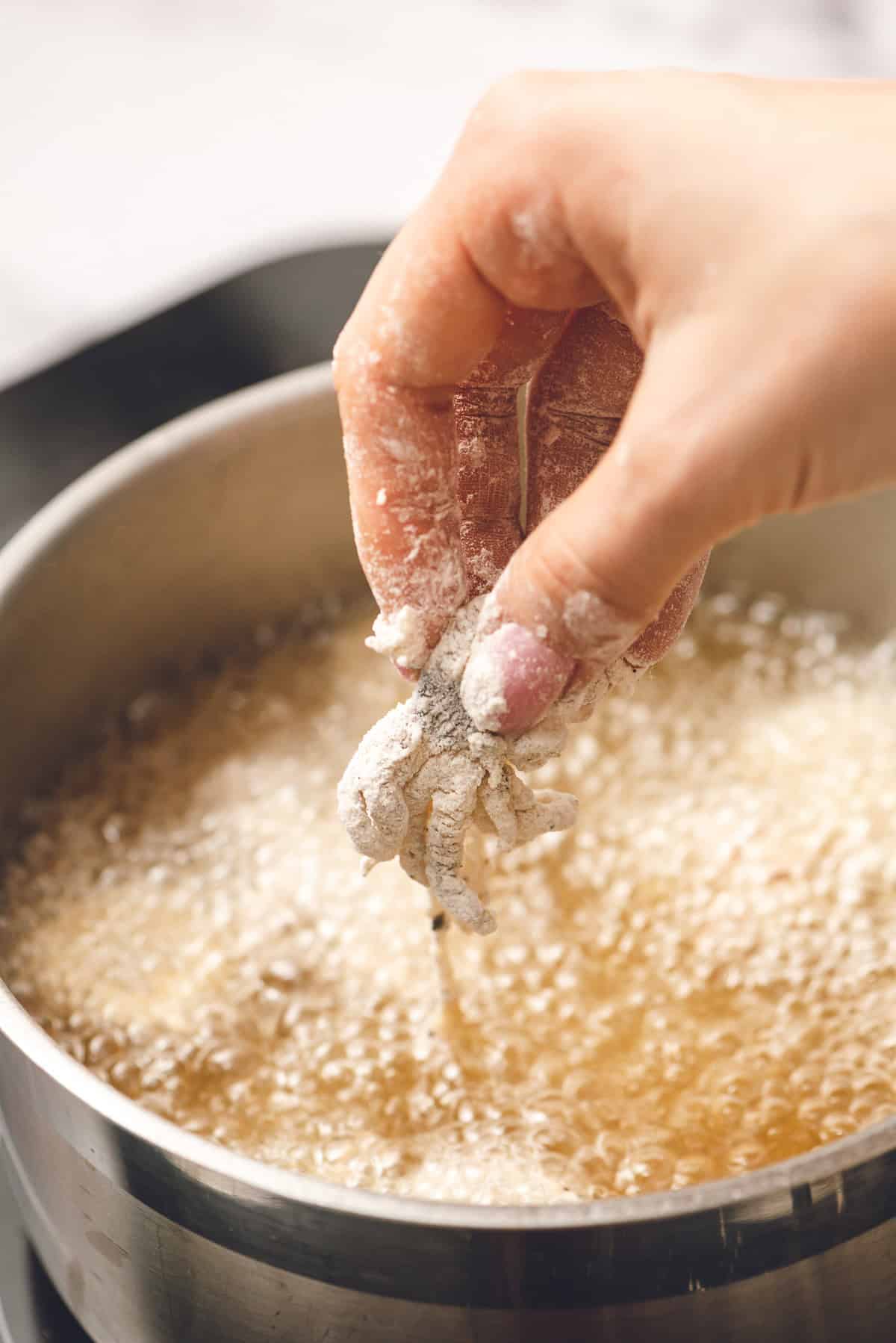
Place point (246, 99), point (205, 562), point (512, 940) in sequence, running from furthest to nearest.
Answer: point (246, 99) → point (205, 562) → point (512, 940)

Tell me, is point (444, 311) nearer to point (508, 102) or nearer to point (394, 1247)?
point (508, 102)

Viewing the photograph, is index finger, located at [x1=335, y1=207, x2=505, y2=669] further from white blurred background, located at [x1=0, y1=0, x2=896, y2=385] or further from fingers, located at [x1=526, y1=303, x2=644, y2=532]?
white blurred background, located at [x1=0, y1=0, x2=896, y2=385]

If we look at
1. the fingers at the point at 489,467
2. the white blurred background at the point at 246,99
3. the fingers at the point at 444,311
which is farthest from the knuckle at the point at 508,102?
the white blurred background at the point at 246,99

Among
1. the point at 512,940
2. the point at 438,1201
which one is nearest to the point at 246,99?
the point at 512,940

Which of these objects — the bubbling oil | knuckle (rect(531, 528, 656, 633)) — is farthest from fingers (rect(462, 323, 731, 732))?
the bubbling oil

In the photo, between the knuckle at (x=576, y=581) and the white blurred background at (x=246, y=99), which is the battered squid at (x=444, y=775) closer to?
the knuckle at (x=576, y=581)

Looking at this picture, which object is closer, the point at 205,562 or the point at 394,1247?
the point at 394,1247
